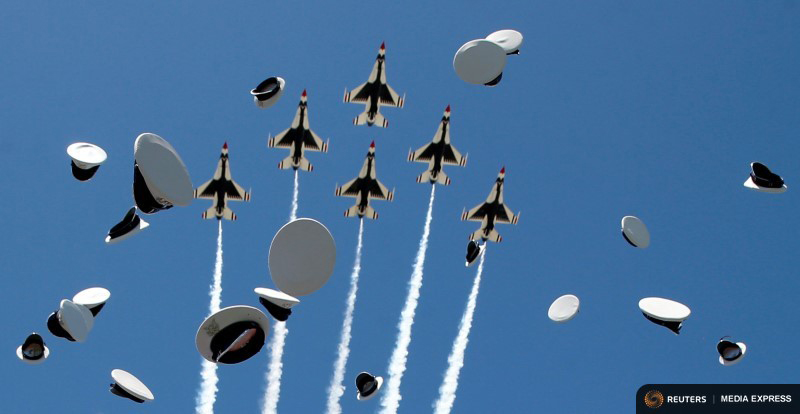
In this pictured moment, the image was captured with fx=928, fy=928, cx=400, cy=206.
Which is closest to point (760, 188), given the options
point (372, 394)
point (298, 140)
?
point (372, 394)

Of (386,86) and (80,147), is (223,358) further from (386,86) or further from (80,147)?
(386,86)

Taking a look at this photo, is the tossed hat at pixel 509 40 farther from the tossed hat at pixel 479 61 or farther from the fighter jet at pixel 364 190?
the fighter jet at pixel 364 190

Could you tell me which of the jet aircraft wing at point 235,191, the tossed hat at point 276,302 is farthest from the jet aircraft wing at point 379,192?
the tossed hat at point 276,302

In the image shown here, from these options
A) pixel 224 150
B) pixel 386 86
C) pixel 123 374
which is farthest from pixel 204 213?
pixel 123 374

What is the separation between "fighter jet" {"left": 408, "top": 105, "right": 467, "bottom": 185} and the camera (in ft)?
289

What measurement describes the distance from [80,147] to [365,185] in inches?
1168

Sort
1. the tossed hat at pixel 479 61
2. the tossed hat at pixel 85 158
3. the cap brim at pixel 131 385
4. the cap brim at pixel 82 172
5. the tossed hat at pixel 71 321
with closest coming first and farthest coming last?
1. the cap brim at pixel 131 385
2. the tossed hat at pixel 71 321
3. the tossed hat at pixel 85 158
4. the cap brim at pixel 82 172
5. the tossed hat at pixel 479 61

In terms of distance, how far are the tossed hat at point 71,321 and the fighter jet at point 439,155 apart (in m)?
35.5

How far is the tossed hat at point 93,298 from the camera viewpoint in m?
66.5

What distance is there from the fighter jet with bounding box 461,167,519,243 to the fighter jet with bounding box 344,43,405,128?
1204cm

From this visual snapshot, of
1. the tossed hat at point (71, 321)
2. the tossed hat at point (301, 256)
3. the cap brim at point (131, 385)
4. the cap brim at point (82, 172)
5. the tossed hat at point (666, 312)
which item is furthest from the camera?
the tossed hat at point (666, 312)

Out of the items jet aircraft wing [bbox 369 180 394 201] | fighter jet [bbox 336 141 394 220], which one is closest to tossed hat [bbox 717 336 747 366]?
jet aircraft wing [bbox 369 180 394 201]

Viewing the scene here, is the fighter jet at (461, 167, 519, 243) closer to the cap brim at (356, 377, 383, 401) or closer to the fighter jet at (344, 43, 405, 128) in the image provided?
the fighter jet at (344, 43, 405, 128)

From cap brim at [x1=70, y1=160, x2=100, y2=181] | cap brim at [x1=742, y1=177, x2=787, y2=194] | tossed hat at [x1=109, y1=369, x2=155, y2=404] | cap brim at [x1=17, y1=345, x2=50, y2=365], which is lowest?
tossed hat at [x1=109, y1=369, x2=155, y2=404]
